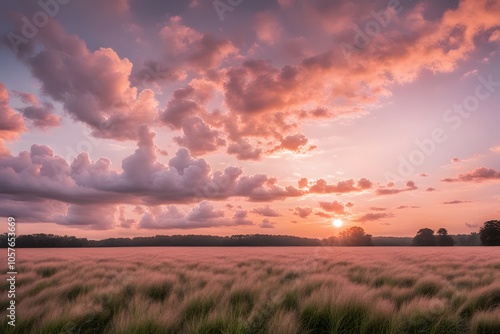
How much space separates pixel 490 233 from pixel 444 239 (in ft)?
34.2

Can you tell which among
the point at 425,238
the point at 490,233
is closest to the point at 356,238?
the point at 425,238

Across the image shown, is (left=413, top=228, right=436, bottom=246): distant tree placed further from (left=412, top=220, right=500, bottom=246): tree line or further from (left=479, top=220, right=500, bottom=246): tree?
(left=479, top=220, right=500, bottom=246): tree

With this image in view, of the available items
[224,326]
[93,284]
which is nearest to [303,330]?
[224,326]

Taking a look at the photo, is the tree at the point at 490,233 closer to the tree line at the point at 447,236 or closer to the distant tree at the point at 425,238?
the tree line at the point at 447,236

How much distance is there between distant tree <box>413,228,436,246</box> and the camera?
8738 cm

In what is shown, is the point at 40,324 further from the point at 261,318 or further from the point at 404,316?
the point at 404,316

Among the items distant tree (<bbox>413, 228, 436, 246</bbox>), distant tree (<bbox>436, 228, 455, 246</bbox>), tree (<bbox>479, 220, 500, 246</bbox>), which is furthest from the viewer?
distant tree (<bbox>413, 228, 436, 246</bbox>)

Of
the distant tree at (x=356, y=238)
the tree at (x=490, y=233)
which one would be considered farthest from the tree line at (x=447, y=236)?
the distant tree at (x=356, y=238)

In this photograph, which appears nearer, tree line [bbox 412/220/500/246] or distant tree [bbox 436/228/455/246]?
tree line [bbox 412/220/500/246]

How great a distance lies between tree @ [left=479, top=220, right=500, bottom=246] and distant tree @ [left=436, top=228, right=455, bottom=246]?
23.0 feet

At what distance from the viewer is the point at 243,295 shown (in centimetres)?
616

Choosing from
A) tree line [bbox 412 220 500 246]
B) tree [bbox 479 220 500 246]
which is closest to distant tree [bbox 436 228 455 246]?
tree line [bbox 412 220 500 246]

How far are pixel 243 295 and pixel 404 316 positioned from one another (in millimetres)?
2881

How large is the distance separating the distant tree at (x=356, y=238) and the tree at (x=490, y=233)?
2669 cm
